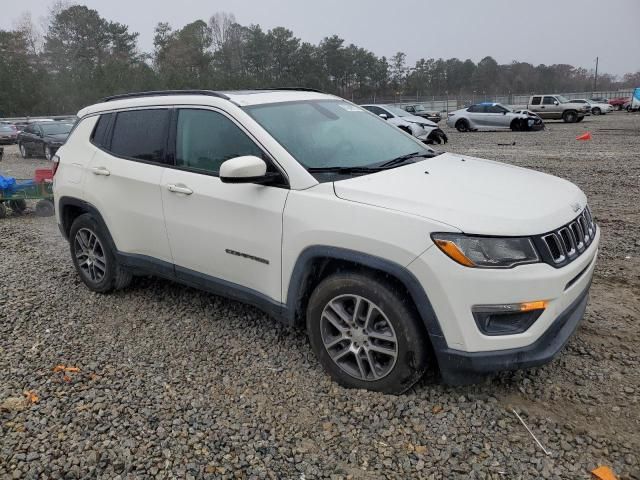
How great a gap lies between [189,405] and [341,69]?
76.1m

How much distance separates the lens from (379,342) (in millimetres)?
3043

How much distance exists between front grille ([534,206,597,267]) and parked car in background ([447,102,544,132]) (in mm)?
23367

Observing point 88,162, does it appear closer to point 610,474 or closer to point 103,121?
point 103,121

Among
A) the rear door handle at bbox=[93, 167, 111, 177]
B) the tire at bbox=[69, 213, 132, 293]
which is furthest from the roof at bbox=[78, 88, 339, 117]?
the tire at bbox=[69, 213, 132, 293]

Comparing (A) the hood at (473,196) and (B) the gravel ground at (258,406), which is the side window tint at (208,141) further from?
(B) the gravel ground at (258,406)

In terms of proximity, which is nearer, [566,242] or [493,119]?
[566,242]

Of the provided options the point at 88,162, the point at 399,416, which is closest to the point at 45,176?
the point at 88,162

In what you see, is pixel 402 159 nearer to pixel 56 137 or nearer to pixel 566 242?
pixel 566 242

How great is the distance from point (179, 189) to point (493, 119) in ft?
79.1

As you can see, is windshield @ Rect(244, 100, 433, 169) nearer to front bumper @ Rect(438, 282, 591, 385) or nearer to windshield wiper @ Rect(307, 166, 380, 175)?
windshield wiper @ Rect(307, 166, 380, 175)

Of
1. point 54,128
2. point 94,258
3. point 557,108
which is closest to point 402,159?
point 94,258

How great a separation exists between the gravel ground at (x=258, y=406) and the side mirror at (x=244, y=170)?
50.2 inches

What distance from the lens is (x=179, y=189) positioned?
376cm

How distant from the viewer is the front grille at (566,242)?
8.91ft
